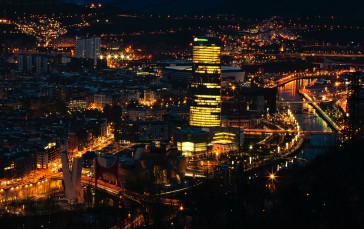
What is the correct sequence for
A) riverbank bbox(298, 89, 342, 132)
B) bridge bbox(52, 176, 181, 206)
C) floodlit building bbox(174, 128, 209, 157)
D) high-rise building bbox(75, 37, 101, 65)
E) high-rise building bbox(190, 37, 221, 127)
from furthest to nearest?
1. high-rise building bbox(75, 37, 101, 65)
2. high-rise building bbox(190, 37, 221, 127)
3. riverbank bbox(298, 89, 342, 132)
4. floodlit building bbox(174, 128, 209, 157)
5. bridge bbox(52, 176, 181, 206)

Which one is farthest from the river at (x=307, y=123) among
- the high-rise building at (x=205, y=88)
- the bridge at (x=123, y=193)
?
the bridge at (x=123, y=193)

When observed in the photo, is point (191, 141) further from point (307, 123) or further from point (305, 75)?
point (305, 75)

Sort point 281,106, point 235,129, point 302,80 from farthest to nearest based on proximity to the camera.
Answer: point 302,80, point 281,106, point 235,129

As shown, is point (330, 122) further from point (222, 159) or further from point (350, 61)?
point (350, 61)

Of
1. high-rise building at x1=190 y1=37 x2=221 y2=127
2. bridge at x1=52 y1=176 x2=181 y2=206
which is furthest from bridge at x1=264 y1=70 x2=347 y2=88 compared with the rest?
bridge at x1=52 y1=176 x2=181 y2=206

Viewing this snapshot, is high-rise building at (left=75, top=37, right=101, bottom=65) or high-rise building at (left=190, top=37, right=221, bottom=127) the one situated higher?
high-rise building at (left=75, top=37, right=101, bottom=65)

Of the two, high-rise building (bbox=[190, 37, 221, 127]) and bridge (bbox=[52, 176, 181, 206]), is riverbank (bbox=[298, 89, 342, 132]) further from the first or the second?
bridge (bbox=[52, 176, 181, 206])

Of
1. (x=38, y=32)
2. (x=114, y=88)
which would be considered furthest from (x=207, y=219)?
(x=38, y=32)
